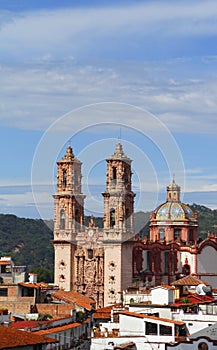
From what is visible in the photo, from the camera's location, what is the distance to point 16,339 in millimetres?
44094

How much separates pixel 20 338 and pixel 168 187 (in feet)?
266

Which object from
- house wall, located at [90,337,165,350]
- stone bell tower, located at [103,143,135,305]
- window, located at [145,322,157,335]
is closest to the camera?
house wall, located at [90,337,165,350]

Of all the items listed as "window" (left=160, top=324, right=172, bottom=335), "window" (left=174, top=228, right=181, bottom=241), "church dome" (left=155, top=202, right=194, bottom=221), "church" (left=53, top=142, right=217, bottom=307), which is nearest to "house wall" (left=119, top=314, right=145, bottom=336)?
"window" (left=160, top=324, right=172, bottom=335)

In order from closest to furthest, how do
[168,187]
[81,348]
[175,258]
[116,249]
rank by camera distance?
[81,348] → [116,249] → [175,258] → [168,187]

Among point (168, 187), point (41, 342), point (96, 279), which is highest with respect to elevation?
point (168, 187)

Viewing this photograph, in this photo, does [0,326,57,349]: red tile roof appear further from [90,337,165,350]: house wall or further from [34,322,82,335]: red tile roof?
[90,337,165,350]: house wall

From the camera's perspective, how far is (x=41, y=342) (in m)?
46.0

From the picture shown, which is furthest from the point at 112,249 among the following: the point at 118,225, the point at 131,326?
the point at 131,326

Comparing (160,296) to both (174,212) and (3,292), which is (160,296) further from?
(174,212)

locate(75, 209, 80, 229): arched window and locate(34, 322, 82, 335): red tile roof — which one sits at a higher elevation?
locate(75, 209, 80, 229): arched window

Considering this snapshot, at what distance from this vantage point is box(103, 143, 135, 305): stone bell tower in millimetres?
103312

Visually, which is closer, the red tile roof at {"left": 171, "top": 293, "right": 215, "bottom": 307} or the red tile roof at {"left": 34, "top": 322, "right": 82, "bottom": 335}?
the red tile roof at {"left": 34, "top": 322, "right": 82, "bottom": 335}

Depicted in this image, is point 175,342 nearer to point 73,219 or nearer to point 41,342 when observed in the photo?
point 41,342

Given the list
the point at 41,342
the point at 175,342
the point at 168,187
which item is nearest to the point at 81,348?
the point at 175,342
